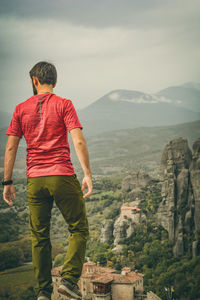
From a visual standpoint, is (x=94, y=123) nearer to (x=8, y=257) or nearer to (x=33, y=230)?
(x=8, y=257)

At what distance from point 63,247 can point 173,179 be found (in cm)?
2193

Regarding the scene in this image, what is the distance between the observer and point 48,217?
3438mm

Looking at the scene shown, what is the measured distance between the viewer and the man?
3.26 metres

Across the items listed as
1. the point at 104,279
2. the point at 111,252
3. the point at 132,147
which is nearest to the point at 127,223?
the point at 111,252

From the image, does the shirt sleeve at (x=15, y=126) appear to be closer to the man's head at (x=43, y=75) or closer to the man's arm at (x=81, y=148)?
the man's head at (x=43, y=75)

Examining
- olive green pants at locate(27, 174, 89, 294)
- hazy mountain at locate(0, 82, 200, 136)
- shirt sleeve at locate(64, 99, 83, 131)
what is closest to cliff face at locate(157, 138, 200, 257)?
olive green pants at locate(27, 174, 89, 294)

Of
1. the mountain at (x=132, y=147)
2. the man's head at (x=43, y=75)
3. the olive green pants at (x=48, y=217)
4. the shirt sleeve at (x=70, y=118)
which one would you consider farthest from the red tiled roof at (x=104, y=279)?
the mountain at (x=132, y=147)

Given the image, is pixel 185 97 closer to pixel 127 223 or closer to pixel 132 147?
pixel 132 147

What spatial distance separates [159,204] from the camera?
62.1 meters

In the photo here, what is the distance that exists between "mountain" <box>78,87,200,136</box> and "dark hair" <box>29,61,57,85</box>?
15054 centimetres

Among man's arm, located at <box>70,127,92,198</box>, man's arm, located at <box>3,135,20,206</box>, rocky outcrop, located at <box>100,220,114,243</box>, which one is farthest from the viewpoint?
rocky outcrop, located at <box>100,220,114,243</box>

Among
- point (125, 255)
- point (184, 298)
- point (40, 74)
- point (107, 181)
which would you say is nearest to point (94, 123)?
point (107, 181)

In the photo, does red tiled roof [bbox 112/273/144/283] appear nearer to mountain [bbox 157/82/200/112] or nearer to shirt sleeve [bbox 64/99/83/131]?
shirt sleeve [bbox 64/99/83/131]

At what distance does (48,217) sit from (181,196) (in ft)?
188
